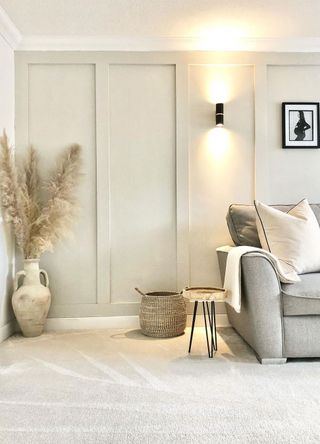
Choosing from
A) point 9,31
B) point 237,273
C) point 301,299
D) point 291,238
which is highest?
point 9,31

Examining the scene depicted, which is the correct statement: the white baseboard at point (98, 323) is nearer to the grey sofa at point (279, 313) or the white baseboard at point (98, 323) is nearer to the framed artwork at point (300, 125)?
the grey sofa at point (279, 313)

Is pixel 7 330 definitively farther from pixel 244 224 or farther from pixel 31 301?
pixel 244 224

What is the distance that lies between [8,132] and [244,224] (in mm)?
1910

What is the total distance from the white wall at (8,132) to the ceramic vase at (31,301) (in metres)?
0.09

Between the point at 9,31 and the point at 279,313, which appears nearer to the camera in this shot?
the point at 279,313

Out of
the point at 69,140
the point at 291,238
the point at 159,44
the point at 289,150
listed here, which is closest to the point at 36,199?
the point at 69,140

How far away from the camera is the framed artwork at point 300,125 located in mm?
3877

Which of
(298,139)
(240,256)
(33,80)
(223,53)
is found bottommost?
(240,256)

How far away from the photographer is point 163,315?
3.39 metres

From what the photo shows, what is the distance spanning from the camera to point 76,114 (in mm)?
3789

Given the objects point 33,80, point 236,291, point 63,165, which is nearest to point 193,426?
point 236,291

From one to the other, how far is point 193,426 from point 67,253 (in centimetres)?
214

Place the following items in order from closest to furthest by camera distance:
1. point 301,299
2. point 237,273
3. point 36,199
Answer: point 301,299 → point 237,273 → point 36,199

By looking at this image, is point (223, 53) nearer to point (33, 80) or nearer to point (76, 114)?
point (76, 114)
